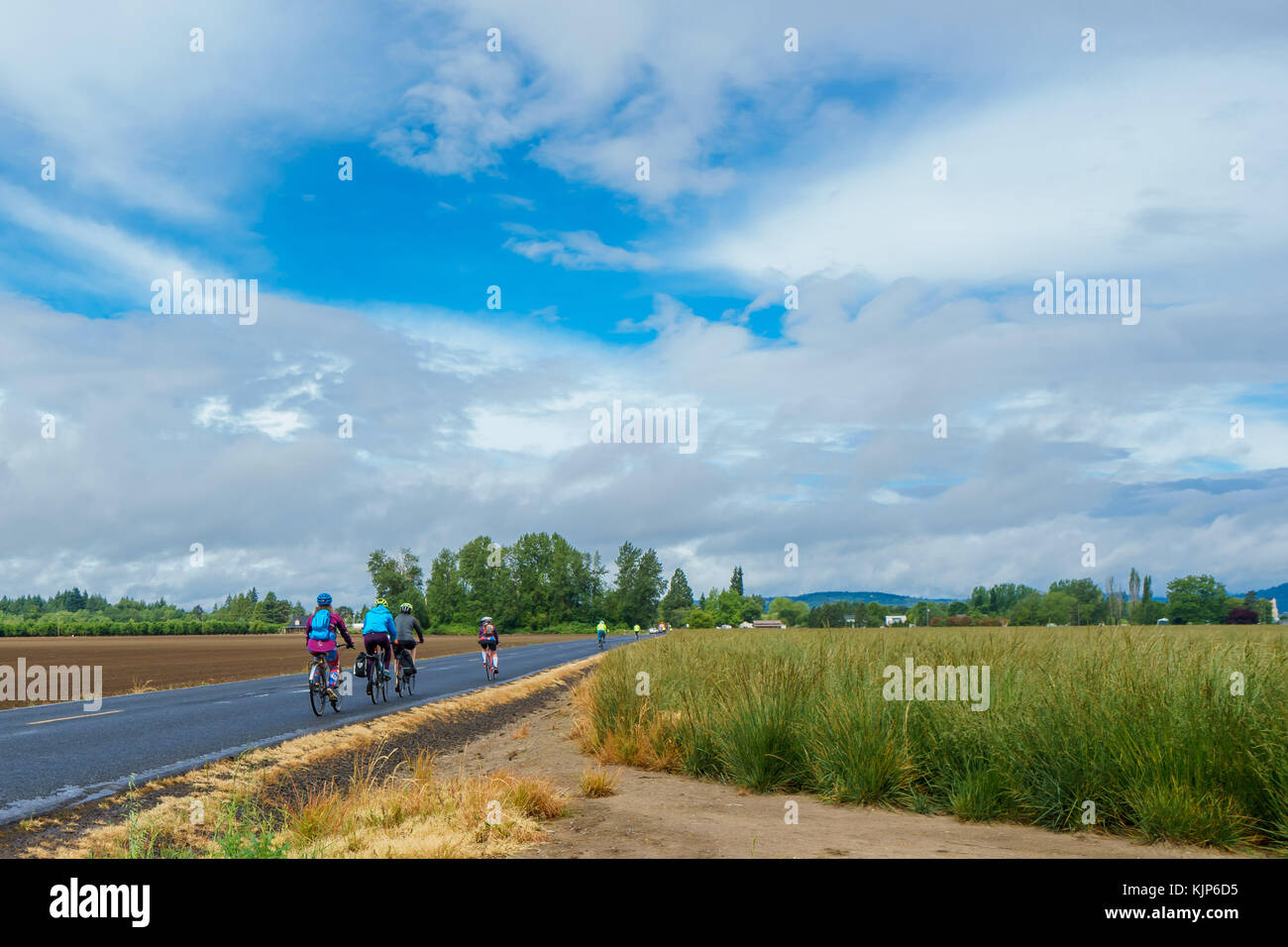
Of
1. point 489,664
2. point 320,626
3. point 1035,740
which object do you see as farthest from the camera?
point 489,664

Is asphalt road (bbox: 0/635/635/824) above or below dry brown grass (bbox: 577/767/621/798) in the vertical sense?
below

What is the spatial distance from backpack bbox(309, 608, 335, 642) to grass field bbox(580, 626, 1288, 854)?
7.10 m

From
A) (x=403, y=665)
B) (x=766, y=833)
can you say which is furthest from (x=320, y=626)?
(x=766, y=833)

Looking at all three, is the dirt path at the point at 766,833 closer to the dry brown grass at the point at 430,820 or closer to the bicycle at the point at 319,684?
the dry brown grass at the point at 430,820

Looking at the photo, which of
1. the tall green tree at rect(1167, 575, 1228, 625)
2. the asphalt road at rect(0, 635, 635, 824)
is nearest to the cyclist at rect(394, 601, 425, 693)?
the asphalt road at rect(0, 635, 635, 824)

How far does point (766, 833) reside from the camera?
293 inches

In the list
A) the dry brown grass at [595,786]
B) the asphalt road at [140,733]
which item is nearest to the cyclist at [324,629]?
the asphalt road at [140,733]

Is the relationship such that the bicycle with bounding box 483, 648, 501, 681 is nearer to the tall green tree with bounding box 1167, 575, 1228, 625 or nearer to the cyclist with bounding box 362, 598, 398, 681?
the cyclist with bounding box 362, 598, 398, 681

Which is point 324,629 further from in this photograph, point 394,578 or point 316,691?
point 394,578

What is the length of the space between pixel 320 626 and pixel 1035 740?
1335cm

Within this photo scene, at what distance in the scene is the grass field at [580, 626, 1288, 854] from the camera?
711cm
